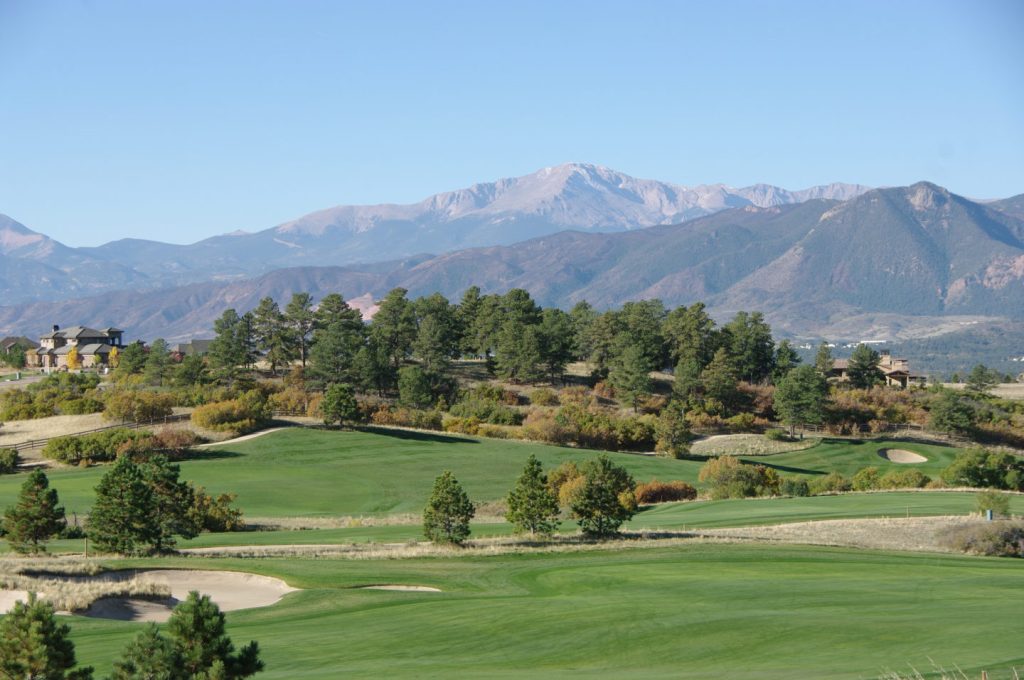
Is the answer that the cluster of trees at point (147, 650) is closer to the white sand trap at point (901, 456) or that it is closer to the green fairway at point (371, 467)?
the green fairway at point (371, 467)

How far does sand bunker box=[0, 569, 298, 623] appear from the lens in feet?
111

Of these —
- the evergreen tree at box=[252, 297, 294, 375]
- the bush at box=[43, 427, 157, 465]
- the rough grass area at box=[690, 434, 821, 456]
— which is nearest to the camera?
the bush at box=[43, 427, 157, 465]

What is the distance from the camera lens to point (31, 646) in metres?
20.0

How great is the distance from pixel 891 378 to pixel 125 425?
10691cm

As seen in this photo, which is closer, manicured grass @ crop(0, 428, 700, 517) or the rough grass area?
manicured grass @ crop(0, 428, 700, 517)

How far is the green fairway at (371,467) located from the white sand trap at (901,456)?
2.56 ft

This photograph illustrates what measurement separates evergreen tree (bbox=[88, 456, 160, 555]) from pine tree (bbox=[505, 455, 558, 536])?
651 inches

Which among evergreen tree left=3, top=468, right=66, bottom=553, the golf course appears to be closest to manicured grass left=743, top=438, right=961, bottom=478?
the golf course

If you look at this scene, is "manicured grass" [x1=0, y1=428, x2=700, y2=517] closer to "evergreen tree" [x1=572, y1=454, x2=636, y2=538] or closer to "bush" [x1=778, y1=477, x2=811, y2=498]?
"bush" [x1=778, y1=477, x2=811, y2=498]

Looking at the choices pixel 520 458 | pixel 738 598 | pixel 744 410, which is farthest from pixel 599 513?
pixel 744 410

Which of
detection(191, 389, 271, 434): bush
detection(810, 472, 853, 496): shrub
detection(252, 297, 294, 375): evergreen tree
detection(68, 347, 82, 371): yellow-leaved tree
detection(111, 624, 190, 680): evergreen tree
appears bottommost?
detection(810, 472, 853, 496): shrub

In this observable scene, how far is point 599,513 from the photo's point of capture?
2047 inches

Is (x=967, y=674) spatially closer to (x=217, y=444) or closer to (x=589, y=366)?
(x=217, y=444)

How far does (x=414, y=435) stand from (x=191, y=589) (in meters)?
57.9
